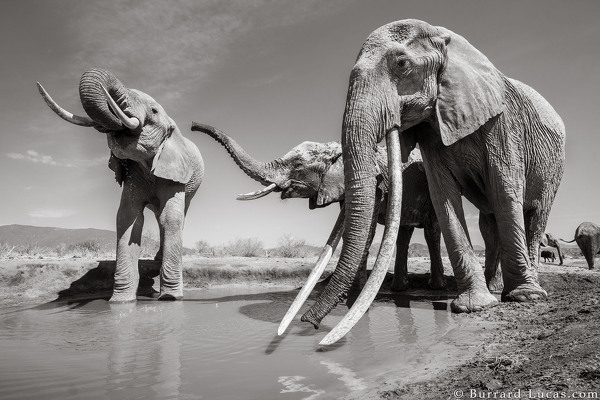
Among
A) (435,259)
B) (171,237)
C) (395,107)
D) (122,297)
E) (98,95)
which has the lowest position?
(122,297)

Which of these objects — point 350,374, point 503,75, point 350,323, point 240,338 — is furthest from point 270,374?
point 503,75

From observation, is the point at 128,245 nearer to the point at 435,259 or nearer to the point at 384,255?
the point at 384,255

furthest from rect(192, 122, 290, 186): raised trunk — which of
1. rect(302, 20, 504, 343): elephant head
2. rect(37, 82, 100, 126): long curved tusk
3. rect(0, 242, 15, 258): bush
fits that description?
rect(0, 242, 15, 258): bush

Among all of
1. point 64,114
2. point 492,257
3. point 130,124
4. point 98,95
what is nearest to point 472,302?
point 492,257

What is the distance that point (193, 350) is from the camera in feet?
11.3

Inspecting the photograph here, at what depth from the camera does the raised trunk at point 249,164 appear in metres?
7.35

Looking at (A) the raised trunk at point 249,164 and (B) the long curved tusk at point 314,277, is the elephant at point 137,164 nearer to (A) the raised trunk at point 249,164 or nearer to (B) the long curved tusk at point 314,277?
(A) the raised trunk at point 249,164

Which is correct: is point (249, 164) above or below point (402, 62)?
below

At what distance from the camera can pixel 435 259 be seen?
8.04 meters

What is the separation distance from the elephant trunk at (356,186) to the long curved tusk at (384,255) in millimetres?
25

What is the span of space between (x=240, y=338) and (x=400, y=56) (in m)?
3.26

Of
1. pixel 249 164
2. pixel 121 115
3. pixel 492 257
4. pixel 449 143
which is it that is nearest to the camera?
pixel 449 143

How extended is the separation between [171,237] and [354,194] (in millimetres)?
4383

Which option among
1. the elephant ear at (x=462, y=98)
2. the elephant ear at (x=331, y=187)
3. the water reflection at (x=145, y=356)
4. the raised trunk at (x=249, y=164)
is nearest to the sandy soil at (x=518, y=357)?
the water reflection at (x=145, y=356)
